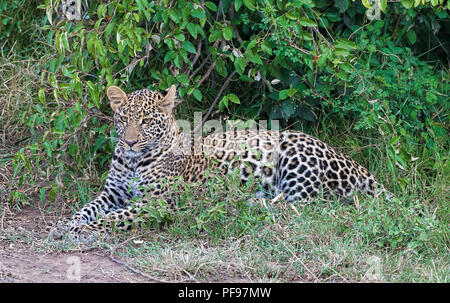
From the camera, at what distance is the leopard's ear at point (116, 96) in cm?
700

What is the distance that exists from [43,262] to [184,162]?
73.3 inches

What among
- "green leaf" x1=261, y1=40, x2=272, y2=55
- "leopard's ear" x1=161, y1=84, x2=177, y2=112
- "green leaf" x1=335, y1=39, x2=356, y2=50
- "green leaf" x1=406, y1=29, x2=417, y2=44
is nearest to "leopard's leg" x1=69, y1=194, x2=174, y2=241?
"leopard's ear" x1=161, y1=84, x2=177, y2=112

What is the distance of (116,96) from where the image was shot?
7070 mm

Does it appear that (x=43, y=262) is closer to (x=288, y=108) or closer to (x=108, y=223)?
(x=108, y=223)

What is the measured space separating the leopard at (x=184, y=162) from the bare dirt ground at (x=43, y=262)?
1.48 feet

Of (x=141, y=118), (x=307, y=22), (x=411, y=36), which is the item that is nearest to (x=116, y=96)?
(x=141, y=118)

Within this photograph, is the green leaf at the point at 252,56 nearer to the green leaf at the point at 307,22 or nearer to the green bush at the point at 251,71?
the green bush at the point at 251,71

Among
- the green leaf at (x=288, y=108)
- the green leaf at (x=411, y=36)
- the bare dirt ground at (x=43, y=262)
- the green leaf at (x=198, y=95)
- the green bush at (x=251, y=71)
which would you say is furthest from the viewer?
the green leaf at (x=411, y=36)

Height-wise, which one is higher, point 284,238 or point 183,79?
point 183,79

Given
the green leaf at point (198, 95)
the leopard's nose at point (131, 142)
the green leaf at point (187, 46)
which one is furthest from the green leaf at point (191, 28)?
the leopard's nose at point (131, 142)

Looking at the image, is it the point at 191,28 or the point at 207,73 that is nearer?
the point at 191,28

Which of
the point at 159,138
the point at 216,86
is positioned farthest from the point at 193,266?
the point at 216,86

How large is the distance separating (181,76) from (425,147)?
268 centimetres

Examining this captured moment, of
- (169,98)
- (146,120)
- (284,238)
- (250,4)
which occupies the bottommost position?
(284,238)
